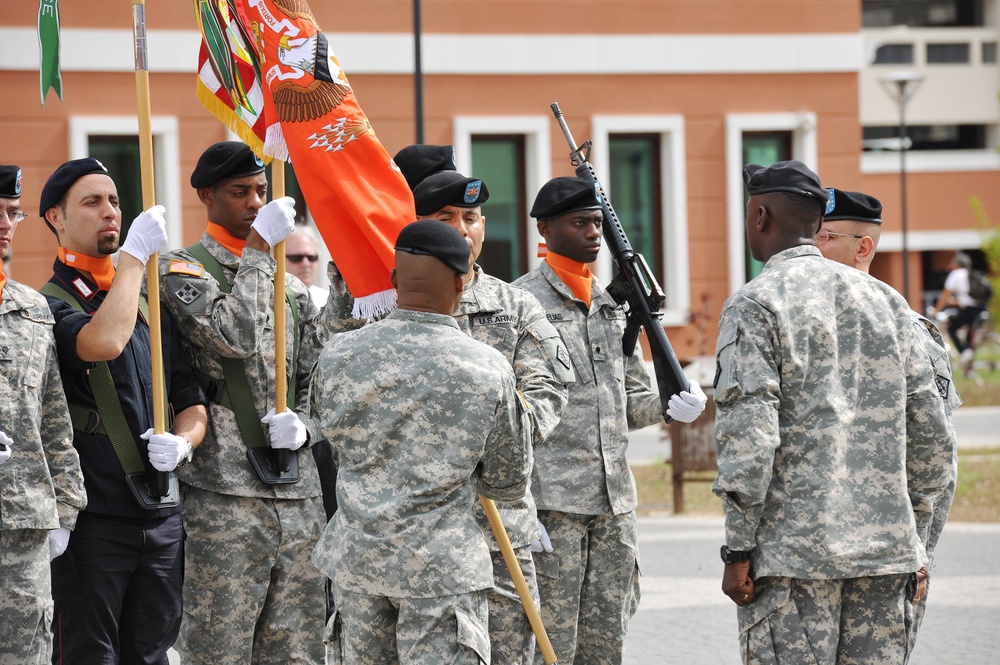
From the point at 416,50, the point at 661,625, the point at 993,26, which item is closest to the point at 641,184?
the point at 416,50

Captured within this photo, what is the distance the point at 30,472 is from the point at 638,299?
7.87 ft

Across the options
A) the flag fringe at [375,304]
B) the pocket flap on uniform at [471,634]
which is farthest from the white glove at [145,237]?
the pocket flap on uniform at [471,634]

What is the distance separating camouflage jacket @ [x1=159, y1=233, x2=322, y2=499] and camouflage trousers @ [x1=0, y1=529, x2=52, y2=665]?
643 mm

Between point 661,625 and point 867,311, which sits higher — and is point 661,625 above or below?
below

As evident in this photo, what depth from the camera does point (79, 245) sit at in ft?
15.7

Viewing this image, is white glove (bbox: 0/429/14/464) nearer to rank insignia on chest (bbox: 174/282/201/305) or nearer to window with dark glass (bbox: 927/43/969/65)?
rank insignia on chest (bbox: 174/282/201/305)

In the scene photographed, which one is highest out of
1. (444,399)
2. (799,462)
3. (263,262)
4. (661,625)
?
(263,262)

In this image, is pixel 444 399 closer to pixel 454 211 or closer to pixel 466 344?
pixel 466 344

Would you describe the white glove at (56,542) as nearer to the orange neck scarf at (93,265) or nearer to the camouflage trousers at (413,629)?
the orange neck scarf at (93,265)

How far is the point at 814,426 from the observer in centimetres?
421

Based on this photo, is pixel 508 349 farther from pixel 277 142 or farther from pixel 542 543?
pixel 277 142

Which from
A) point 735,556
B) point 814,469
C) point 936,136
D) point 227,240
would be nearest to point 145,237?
point 227,240

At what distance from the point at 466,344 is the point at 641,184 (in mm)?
12952

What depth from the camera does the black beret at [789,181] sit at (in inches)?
172
